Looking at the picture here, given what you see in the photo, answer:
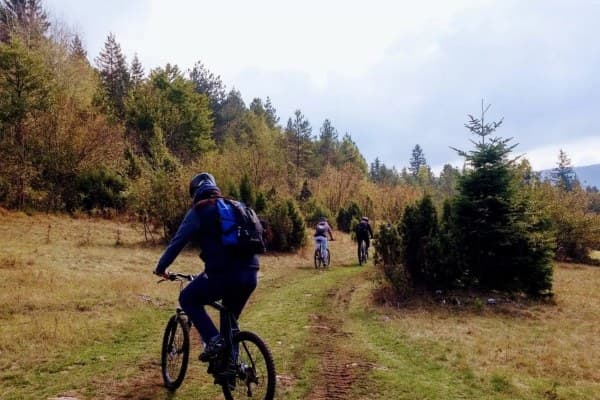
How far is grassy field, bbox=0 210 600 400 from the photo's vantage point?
608cm

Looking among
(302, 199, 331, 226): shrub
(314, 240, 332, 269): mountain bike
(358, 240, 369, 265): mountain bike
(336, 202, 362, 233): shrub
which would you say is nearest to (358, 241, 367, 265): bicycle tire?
(358, 240, 369, 265): mountain bike

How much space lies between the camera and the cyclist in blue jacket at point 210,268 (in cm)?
457

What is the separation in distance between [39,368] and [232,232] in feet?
13.5

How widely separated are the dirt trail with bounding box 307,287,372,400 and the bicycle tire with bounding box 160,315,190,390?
161 centimetres

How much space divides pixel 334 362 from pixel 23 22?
161ft

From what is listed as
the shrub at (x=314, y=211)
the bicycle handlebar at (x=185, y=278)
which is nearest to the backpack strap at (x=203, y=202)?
the bicycle handlebar at (x=185, y=278)

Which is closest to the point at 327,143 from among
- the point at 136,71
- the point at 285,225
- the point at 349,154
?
the point at 349,154

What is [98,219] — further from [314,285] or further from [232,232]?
[232,232]

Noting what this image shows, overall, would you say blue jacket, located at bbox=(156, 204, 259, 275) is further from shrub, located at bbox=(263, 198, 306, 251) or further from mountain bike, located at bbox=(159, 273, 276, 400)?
shrub, located at bbox=(263, 198, 306, 251)

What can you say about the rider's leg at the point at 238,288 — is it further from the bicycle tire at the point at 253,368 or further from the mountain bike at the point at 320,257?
the mountain bike at the point at 320,257

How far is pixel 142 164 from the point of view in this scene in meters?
37.3

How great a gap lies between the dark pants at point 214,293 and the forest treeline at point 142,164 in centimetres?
1032

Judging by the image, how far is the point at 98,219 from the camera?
106 feet

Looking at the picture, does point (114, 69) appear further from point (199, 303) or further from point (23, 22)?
point (199, 303)
